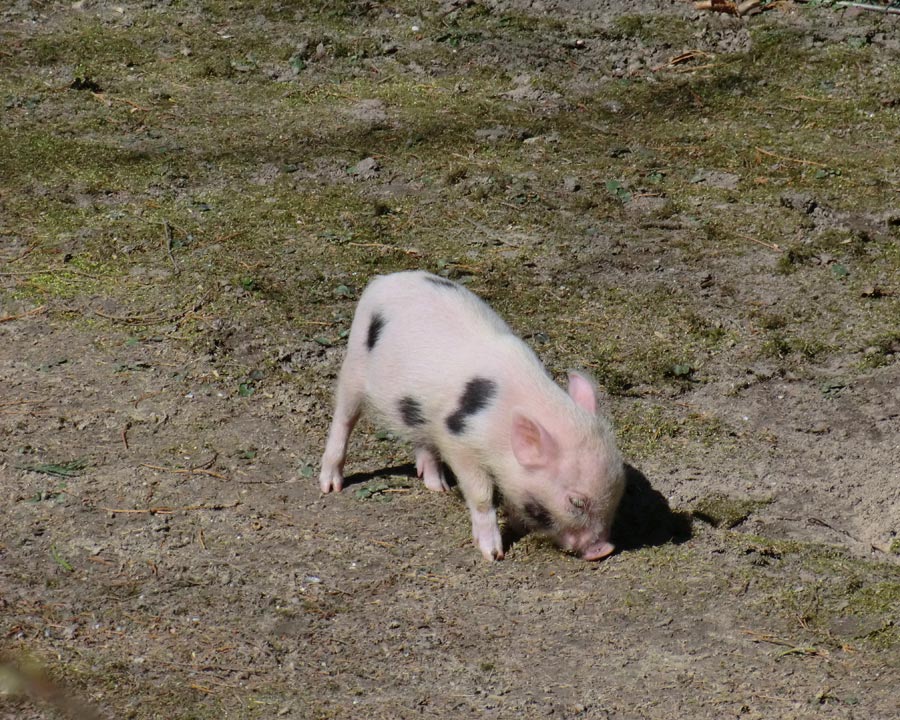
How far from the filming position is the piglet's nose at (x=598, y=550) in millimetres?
4051

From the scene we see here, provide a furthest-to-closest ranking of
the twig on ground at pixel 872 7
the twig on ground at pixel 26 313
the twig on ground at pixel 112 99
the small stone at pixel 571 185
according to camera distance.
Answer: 1. the twig on ground at pixel 872 7
2. the twig on ground at pixel 112 99
3. the small stone at pixel 571 185
4. the twig on ground at pixel 26 313

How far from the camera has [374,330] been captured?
4.44 metres

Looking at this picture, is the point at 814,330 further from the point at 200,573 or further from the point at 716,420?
the point at 200,573

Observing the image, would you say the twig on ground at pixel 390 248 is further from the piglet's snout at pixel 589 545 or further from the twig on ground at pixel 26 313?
the piglet's snout at pixel 589 545

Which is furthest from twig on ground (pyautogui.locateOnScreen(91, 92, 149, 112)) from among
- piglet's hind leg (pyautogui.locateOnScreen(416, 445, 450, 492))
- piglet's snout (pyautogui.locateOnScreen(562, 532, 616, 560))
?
piglet's snout (pyautogui.locateOnScreen(562, 532, 616, 560))

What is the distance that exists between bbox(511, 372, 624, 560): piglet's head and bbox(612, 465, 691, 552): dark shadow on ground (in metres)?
0.22

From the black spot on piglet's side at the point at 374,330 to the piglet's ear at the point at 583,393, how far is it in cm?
75

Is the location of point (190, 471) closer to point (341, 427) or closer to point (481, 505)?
point (341, 427)

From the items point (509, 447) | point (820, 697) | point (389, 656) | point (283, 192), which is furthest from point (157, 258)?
point (820, 697)

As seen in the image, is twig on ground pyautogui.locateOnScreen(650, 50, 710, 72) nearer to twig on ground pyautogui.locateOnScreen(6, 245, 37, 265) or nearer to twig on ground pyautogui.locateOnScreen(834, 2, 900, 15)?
twig on ground pyautogui.locateOnScreen(834, 2, 900, 15)

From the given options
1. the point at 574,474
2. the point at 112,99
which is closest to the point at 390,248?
the point at 574,474

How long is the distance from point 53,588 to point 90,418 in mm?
1188

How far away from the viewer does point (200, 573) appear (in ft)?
12.8

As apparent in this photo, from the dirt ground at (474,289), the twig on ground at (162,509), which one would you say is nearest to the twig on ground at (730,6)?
the dirt ground at (474,289)
